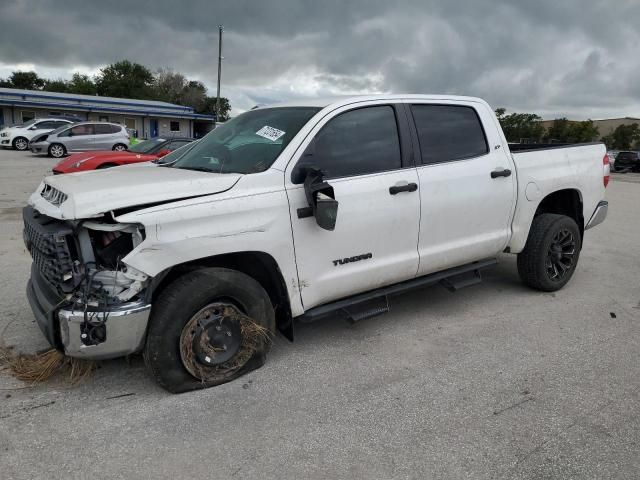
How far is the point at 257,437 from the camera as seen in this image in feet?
9.20

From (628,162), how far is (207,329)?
35054 mm

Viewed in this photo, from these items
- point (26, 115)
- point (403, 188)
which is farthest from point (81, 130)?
point (403, 188)

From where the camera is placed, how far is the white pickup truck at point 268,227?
9.46 feet

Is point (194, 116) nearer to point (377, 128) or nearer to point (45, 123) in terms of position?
point (45, 123)

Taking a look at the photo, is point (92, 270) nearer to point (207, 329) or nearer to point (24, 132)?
point (207, 329)

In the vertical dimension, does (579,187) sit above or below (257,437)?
above

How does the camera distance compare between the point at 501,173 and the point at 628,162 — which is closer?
the point at 501,173

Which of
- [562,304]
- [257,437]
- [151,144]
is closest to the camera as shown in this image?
[257,437]

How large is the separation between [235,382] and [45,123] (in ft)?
89.9

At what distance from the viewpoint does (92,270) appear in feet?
9.40

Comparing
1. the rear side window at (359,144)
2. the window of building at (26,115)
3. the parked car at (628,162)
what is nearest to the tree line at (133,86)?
the window of building at (26,115)

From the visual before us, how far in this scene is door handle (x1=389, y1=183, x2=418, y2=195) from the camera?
375 cm

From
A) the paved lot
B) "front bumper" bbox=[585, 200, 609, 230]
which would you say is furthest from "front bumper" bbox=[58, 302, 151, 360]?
"front bumper" bbox=[585, 200, 609, 230]

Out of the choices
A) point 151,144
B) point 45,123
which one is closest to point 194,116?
point 45,123
